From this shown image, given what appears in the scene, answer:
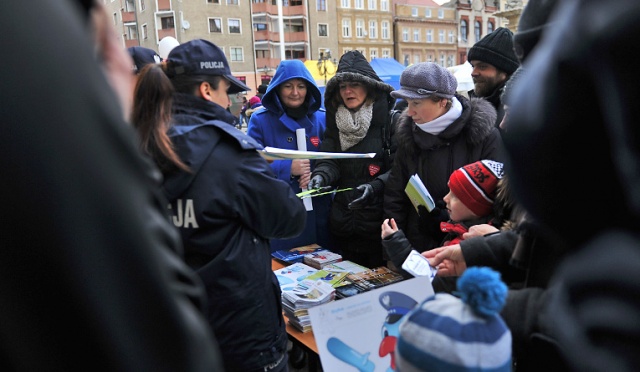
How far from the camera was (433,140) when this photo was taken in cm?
259

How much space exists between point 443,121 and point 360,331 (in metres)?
1.47

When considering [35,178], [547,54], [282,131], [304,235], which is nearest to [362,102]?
[282,131]

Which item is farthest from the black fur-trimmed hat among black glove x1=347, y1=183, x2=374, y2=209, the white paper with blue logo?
the white paper with blue logo

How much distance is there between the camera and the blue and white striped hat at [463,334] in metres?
0.78

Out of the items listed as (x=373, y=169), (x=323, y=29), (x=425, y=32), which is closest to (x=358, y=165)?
(x=373, y=169)

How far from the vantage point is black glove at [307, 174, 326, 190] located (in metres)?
3.11

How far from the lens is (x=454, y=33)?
160ft

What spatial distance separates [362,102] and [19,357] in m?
3.14

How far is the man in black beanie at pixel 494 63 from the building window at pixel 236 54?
3531cm

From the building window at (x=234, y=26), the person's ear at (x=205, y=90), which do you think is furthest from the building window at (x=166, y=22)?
the person's ear at (x=205, y=90)

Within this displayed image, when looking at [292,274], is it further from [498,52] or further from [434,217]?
[498,52]

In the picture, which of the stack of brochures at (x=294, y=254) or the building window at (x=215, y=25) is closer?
the stack of brochures at (x=294, y=254)

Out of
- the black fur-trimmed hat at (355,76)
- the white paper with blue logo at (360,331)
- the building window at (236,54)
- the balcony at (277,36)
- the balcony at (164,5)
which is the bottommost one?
the white paper with blue logo at (360,331)

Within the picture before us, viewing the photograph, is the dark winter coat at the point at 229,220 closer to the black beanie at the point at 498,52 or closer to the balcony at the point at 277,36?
the black beanie at the point at 498,52
